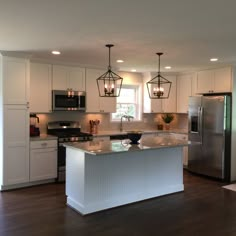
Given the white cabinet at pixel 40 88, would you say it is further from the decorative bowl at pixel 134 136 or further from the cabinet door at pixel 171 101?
the cabinet door at pixel 171 101

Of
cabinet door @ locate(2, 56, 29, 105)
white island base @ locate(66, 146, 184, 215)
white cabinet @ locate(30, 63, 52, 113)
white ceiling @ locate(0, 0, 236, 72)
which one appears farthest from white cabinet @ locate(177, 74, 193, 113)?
cabinet door @ locate(2, 56, 29, 105)

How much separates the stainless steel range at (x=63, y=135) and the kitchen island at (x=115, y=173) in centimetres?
115

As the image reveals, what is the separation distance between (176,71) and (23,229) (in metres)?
5.17

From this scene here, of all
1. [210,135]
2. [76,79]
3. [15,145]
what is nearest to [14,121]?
[15,145]

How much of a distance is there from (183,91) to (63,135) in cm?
339

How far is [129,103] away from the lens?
7.03 meters

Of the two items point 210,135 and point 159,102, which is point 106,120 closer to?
point 159,102

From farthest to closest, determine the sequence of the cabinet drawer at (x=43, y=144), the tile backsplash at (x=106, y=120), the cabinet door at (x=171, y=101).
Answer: the cabinet door at (x=171, y=101), the tile backsplash at (x=106, y=120), the cabinet drawer at (x=43, y=144)

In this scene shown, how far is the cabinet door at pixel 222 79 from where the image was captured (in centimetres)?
560

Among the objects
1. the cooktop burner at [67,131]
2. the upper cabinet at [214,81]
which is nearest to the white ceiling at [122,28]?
the upper cabinet at [214,81]

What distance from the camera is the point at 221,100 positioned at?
18.1 ft

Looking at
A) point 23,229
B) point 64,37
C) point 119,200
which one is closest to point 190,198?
point 119,200

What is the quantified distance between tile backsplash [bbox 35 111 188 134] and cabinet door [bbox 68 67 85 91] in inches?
25.8

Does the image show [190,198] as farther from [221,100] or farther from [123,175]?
[221,100]
